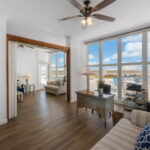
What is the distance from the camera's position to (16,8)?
2.62 metres

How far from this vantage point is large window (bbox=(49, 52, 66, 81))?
25.2 feet

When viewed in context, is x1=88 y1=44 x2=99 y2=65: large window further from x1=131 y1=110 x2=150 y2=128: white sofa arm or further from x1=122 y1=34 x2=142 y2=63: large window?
x1=131 y1=110 x2=150 y2=128: white sofa arm

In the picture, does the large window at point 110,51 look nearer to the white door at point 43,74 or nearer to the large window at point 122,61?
the large window at point 122,61

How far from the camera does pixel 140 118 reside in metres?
1.88

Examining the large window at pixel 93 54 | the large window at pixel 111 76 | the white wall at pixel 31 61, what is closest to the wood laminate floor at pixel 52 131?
the large window at pixel 111 76

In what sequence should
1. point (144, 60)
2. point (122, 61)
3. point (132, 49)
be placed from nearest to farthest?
point (144, 60) < point (132, 49) < point (122, 61)

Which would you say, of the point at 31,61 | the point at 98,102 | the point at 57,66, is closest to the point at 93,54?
the point at 98,102

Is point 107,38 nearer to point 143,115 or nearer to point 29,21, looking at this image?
point 29,21

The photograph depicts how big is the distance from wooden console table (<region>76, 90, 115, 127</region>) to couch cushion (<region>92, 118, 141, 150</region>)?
839 millimetres

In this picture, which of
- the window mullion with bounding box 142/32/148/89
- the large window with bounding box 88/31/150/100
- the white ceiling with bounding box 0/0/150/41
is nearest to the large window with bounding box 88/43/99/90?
the large window with bounding box 88/31/150/100

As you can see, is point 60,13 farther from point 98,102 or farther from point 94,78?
point 94,78

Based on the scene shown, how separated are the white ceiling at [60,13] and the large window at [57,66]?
390 cm

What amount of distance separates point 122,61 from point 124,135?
11.4 feet

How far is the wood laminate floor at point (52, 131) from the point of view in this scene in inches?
81.0
